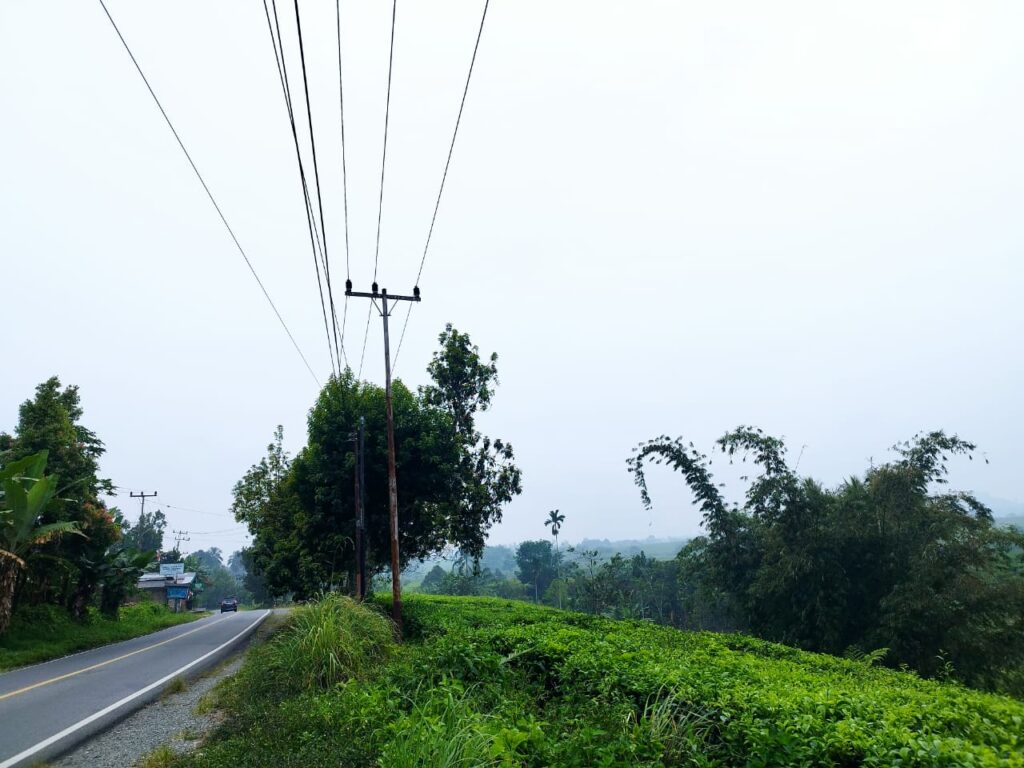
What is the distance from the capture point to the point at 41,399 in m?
23.9

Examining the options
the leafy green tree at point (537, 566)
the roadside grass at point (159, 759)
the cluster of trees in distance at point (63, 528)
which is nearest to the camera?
the roadside grass at point (159, 759)

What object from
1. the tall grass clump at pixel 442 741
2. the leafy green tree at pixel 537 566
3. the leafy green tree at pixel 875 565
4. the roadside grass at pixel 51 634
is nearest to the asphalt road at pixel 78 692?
the roadside grass at pixel 51 634

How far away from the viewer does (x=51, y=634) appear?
818 inches

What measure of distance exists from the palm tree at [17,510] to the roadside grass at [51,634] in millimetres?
1002

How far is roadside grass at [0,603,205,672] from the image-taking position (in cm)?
1724

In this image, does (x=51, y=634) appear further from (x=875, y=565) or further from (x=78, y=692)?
(x=875, y=565)

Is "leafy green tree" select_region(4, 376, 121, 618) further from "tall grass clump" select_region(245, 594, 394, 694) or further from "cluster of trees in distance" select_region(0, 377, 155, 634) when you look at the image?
"tall grass clump" select_region(245, 594, 394, 694)

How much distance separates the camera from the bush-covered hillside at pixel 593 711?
13.1 ft

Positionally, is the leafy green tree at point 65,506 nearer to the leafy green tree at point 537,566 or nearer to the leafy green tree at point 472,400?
the leafy green tree at point 472,400

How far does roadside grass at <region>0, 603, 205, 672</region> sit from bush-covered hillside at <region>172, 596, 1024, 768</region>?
38.8 feet

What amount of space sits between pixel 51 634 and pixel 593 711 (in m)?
22.9

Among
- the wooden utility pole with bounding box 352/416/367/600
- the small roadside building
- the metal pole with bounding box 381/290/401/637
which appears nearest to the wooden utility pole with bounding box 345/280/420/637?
the metal pole with bounding box 381/290/401/637

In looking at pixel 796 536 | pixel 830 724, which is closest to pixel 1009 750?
pixel 830 724

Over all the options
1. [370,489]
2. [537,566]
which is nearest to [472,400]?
[370,489]
